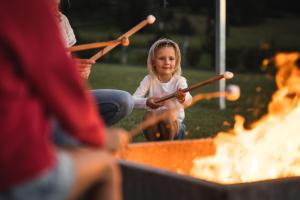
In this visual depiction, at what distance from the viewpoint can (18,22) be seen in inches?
68.9

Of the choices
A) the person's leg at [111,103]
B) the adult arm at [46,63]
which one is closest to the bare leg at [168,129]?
the person's leg at [111,103]

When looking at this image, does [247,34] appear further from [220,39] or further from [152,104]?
[152,104]

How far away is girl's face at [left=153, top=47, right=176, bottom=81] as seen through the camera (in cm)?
Result: 473

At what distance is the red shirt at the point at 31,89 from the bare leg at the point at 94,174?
0.06 meters

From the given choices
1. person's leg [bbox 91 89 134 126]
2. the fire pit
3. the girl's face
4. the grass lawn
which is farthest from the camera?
the grass lawn

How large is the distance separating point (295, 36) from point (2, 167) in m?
25.4

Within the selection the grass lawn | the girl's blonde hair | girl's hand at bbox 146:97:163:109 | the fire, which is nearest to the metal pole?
the grass lawn

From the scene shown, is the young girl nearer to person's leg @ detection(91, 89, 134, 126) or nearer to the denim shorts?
person's leg @ detection(91, 89, 134, 126)

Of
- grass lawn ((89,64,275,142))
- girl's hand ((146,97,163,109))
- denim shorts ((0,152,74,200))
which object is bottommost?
denim shorts ((0,152,74,200))

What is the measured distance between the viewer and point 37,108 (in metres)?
1.78

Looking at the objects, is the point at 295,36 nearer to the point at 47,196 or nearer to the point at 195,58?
the point at 195,58

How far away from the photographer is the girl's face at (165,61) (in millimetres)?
4734

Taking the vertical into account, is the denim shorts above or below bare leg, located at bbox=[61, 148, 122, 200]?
below

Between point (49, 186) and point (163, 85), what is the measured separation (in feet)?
10.1
